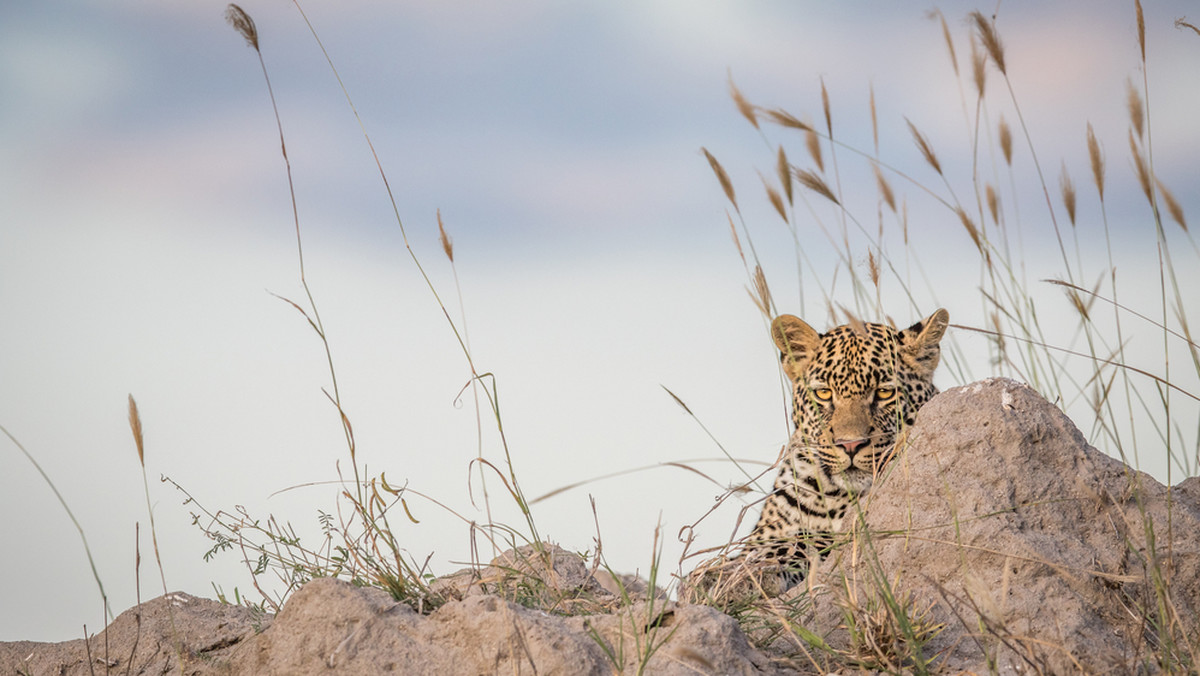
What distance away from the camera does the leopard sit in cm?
525

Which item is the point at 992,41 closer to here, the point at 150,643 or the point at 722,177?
the point at 722,177

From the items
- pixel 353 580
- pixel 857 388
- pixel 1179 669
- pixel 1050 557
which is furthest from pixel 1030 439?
pixel 353 580

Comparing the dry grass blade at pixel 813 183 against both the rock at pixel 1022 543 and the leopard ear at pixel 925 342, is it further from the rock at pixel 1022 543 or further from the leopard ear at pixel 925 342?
the leopard ear at pixel 925 342

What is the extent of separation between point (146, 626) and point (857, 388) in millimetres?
3903

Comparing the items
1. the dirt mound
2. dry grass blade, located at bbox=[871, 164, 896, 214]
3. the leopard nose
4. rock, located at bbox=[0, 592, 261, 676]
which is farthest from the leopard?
rock, located at bbox=[0, 592, 261, 676]

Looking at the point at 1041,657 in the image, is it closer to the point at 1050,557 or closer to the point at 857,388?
the point at 1050,557

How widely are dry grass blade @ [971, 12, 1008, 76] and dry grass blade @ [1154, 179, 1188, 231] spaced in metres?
0.89

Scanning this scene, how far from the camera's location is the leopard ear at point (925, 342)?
5508 millimetres

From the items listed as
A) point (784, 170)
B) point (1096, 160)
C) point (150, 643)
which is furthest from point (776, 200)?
point (150, 643)

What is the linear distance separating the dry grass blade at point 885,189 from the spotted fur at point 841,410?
873 millimetres

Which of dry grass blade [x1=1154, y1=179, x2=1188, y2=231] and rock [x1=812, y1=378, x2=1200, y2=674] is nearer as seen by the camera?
rock [x1=812, y1=378, x2=1200, y2=674]

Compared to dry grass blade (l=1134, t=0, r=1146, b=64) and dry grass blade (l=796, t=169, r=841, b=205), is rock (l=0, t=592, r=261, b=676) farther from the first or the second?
dry grass blade (l=1134, t=0, r=1146, b=64)

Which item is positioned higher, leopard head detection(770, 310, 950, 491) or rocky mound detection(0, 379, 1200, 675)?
leopard head detection(770, 310, 950, 491)

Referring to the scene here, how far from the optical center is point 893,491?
3.90m
